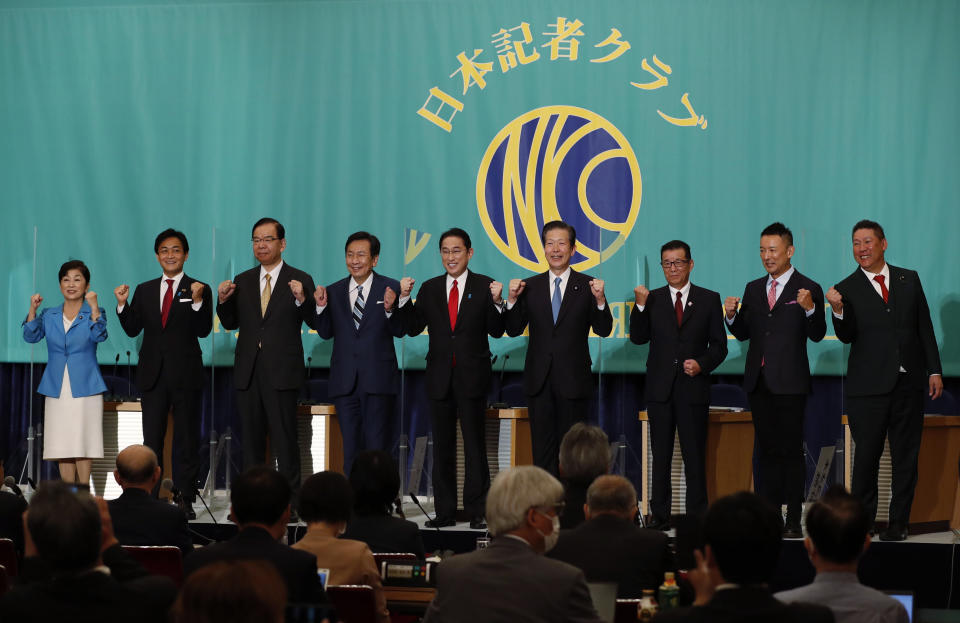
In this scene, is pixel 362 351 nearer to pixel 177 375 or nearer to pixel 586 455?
pixel 177 375

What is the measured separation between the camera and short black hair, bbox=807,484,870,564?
103 inches

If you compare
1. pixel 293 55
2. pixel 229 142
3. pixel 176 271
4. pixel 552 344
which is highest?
pixel 293 55

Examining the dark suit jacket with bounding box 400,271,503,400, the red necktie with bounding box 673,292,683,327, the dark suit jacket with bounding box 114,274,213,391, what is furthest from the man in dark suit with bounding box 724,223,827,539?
the dark suit jacket with bounding box 114,274,213,391

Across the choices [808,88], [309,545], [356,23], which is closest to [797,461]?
[808,88]

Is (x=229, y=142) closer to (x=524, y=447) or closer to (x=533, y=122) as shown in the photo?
(x=533, y=122)

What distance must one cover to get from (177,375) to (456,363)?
1652 mm

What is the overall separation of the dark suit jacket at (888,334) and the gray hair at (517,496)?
3.45 meters

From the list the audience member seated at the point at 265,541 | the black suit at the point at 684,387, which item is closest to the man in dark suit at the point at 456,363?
the black suit at the point at 684,387

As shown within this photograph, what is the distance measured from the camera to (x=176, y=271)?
682 centimetres

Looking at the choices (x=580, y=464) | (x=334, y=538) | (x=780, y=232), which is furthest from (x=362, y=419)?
(x=334, y=538)

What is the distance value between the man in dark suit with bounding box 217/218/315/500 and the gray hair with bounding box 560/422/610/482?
2475 millimetres

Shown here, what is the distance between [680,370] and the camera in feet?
20.5

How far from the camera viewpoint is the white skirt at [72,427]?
6734mm

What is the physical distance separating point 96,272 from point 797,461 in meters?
5.05
